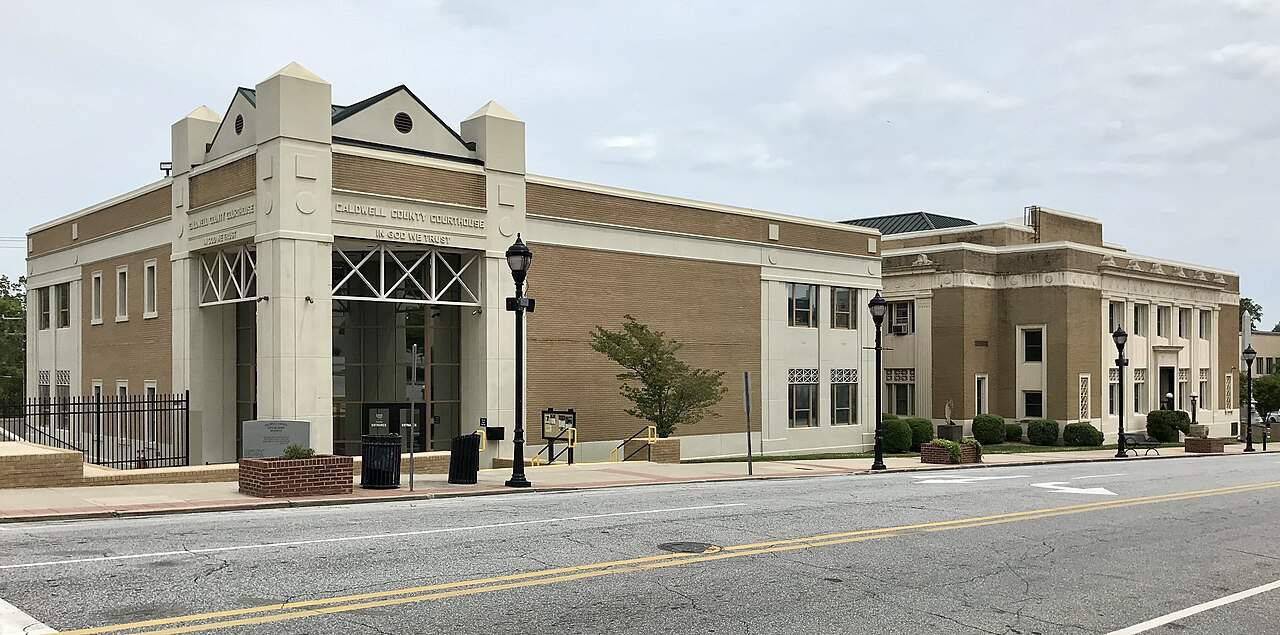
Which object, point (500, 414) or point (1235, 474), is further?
point (500, 414)

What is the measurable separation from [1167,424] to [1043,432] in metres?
9.76

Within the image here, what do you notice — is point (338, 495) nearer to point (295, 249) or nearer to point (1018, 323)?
point (295, 249)

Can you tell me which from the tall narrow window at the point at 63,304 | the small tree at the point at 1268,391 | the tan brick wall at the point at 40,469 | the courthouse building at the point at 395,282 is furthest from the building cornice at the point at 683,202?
the small tree at the point at 1268,391

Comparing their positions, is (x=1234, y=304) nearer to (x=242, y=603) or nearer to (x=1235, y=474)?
(x=1235, y=474)

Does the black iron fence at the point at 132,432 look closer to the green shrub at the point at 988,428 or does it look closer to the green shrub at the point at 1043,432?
the green shrub at the point at 988,428

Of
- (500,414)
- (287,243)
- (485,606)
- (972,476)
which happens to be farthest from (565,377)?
(485,606)

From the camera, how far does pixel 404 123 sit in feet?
104

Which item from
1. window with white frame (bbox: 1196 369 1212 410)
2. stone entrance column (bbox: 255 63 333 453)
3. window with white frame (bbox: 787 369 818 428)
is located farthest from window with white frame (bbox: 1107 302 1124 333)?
stone entrance column (bbox: 255 63 333 453)

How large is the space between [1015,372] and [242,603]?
51521 millimetres

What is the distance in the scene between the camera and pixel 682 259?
37094 millimetres

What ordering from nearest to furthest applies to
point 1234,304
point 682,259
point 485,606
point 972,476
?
point 485,606 → point 972,476 → point 682,259 → point 1234,304

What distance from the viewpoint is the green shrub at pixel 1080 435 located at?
5212cm

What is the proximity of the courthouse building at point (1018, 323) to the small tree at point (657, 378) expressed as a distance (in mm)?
25114

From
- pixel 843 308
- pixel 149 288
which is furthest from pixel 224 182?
pixel 843 308
